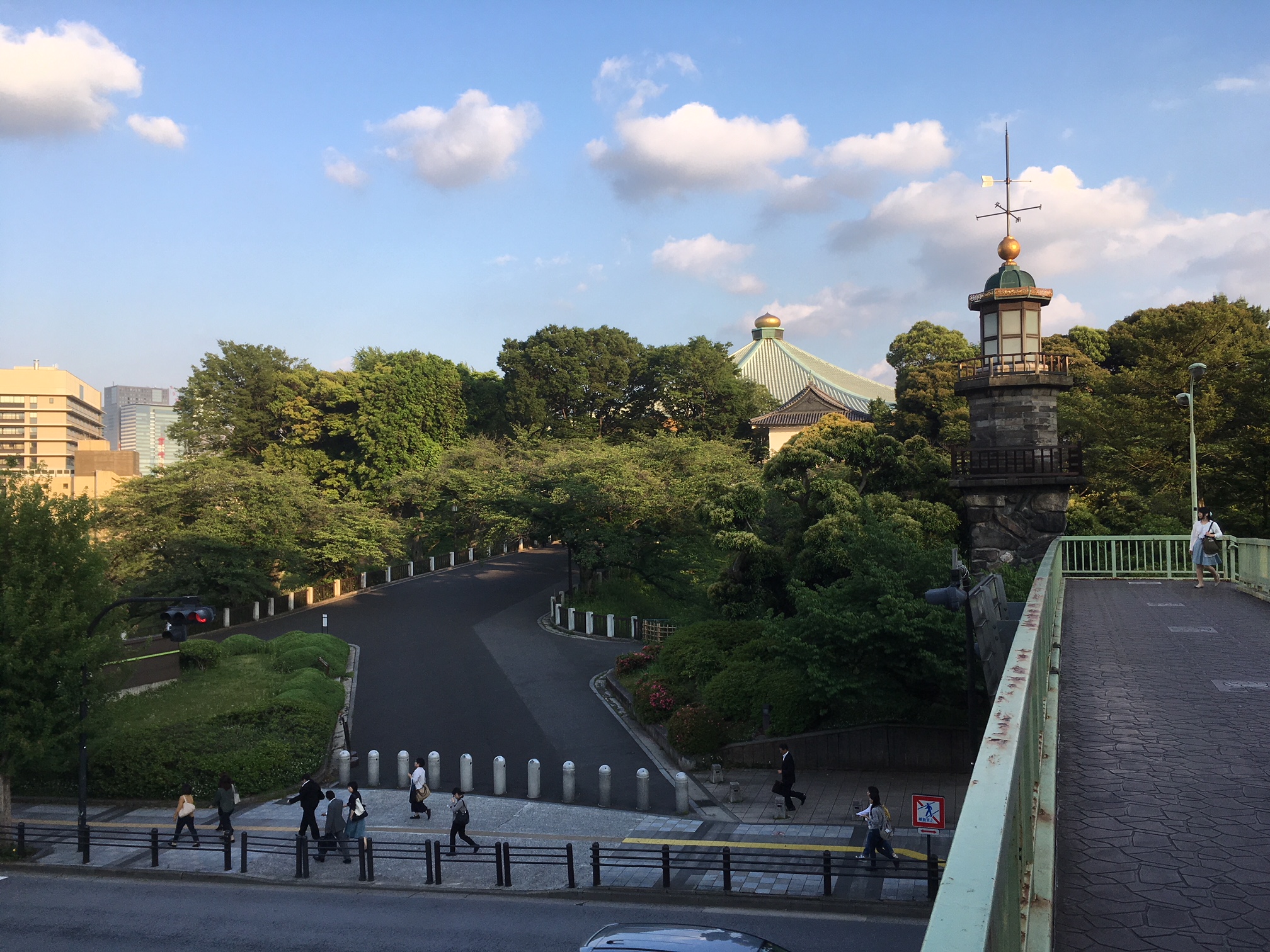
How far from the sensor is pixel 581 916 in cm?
1381

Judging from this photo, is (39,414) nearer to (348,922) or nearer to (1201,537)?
(348,922)

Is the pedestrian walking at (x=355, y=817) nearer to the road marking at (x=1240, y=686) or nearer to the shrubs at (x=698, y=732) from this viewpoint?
the shrubs at (x=698, y=732)

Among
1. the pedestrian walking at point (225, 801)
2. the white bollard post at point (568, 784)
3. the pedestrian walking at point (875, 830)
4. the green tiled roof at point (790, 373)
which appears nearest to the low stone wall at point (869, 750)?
the white bollard post at point (568, 784)

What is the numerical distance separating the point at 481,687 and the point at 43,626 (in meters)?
12.8

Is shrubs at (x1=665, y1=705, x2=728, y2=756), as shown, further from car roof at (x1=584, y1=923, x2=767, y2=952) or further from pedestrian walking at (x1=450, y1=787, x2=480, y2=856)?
car roof at (x1=584, y1=923, x2=767, y2=952)

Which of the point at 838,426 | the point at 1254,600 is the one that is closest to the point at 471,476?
the point at 838,426

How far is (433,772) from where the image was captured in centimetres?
2084

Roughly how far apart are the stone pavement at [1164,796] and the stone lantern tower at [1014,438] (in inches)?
553

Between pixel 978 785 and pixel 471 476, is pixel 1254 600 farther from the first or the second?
pixel 471 476

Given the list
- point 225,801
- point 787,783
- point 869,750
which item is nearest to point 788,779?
point 787,783

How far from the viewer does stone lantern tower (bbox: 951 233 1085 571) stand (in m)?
24.6

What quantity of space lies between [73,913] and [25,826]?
4803 mm

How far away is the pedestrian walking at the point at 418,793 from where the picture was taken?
1848 centimetres

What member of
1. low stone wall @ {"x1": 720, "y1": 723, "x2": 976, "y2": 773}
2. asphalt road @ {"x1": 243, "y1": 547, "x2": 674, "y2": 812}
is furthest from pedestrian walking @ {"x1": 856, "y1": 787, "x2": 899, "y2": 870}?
low stone wall @ {"x1": 720, "y1": 723, "x2": 976, "y2": 773}
